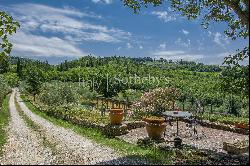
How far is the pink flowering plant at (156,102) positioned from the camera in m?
21.3

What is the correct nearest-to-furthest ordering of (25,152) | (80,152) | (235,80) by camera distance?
(235,80), (80,152), (25,152)

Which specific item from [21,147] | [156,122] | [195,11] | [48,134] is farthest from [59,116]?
[195,11]

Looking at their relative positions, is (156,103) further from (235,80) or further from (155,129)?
(235,80)

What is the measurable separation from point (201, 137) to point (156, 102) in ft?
17.7

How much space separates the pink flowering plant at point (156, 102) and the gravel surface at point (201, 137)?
1.76 meters

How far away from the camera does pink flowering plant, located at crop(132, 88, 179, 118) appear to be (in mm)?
21328

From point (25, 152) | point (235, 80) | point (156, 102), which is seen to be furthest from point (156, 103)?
point (25, 152)

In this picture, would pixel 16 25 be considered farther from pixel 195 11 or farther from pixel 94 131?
pixel 94 131

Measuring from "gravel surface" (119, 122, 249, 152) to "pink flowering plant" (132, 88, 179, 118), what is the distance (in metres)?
1.76

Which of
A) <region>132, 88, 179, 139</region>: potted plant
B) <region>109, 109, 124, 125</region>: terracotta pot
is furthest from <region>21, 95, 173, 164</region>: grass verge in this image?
<region>132, 88, 179, 139</region>: potted plant

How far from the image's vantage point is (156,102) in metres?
21.5

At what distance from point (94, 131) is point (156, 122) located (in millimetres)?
5051

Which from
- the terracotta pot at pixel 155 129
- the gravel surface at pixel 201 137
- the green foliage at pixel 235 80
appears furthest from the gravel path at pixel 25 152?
the green foliage at pixel 235 80

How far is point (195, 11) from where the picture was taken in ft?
47.9
